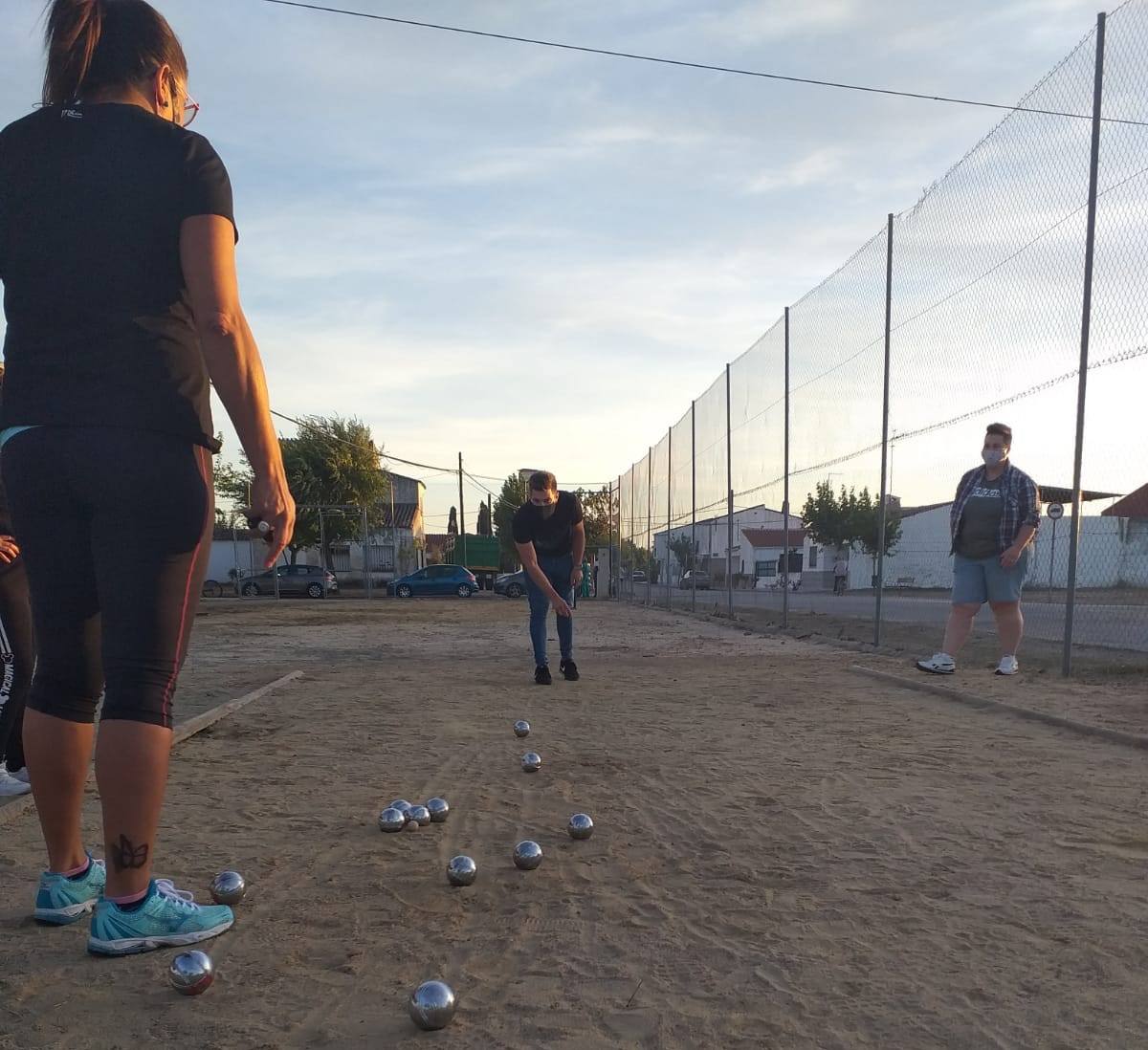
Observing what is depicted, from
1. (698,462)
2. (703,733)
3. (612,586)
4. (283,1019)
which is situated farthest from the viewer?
(612,586)

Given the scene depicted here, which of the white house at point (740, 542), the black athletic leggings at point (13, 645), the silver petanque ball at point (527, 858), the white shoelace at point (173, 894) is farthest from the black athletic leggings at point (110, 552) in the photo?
the white house at point (740, 542)

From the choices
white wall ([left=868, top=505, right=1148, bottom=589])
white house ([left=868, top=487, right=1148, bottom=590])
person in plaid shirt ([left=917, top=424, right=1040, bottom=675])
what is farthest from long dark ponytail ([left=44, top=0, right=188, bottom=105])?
white wall ([left=868, top=505, right=1148, bottom=589])

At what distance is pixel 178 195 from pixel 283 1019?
5.46 ft

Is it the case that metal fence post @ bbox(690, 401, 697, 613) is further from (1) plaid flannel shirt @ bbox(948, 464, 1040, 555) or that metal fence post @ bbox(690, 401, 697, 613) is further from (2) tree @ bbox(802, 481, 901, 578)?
(1) plaid flannel shirt @ bbox(948, 464, 1040, 555)

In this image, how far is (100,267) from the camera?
6.73 feet

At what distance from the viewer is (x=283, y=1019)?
5.93 ft

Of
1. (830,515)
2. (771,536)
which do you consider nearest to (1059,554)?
(830,515)

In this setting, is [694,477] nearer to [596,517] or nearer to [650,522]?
[650,522]

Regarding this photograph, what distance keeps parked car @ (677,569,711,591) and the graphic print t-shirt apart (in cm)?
1178

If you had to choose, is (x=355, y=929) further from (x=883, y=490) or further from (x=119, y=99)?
(x=883, y=490)

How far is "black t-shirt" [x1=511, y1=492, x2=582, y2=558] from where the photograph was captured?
7027mm

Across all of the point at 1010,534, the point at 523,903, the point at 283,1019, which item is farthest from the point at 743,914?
the point at 1010,534

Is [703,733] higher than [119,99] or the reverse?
the reverse

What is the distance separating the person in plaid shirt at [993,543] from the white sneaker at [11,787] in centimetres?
558
